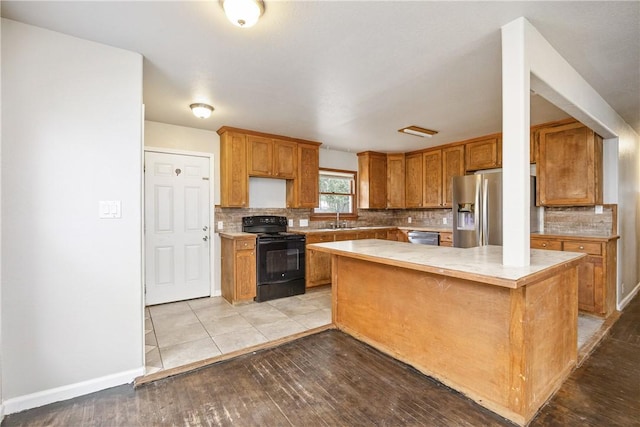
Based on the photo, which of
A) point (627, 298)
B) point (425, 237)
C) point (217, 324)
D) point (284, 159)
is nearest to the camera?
point (217, 324)

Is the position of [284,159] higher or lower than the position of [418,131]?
lower

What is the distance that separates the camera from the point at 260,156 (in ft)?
14.4

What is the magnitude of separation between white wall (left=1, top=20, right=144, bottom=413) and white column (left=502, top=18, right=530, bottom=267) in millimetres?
2461

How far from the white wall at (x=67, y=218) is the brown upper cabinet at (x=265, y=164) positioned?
196 centimetres

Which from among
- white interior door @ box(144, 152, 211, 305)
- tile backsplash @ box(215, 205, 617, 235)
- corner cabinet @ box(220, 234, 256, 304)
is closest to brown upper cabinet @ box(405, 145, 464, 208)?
tile backsplash @ box(215, 205, 617, 235)

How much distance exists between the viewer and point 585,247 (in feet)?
11.2

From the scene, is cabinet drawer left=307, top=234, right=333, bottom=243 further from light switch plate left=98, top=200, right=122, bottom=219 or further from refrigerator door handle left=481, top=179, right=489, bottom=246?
light switch plate left=98, top=200, right=122, bottom=219

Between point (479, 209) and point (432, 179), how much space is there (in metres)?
1.31

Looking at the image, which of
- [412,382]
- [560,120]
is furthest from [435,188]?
[412,382]

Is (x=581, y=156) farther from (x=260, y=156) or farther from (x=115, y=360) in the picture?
(x=115, y=360)

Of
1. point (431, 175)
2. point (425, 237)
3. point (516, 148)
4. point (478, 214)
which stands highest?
point (431, 175)

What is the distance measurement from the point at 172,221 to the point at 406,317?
3203mm

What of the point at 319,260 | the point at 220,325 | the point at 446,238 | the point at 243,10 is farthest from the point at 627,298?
the point at 243,10

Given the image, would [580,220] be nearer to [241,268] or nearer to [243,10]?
[241,268]
